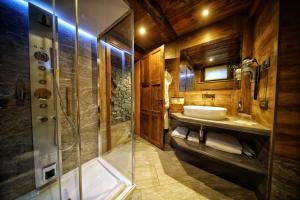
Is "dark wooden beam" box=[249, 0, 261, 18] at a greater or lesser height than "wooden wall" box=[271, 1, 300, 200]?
greater

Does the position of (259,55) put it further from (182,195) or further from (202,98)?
(182,195)

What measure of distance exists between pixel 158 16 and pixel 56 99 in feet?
5.91

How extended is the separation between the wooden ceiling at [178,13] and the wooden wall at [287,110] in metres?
0.76

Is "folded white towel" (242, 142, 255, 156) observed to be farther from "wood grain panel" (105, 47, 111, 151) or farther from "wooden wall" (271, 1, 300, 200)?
"wood grain panel" (105, 47, 111, 151)

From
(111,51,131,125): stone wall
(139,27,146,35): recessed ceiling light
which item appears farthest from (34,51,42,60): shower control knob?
(139,27,146,35): recessed ceiling light

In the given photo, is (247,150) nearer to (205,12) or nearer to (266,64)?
(266,64)

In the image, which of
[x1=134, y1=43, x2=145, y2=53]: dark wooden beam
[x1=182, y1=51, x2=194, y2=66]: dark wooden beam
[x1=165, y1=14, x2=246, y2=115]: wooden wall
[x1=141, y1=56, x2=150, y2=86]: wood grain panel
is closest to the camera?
[x1=165, y1=14, x2=246, y2=115]: wooden wall

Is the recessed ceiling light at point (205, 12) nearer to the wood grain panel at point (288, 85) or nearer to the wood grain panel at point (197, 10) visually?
the wood grain panel at point (197, 10)

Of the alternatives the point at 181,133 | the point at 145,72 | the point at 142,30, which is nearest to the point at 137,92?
the point at 145,72

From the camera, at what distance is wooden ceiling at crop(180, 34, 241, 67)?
1.63m

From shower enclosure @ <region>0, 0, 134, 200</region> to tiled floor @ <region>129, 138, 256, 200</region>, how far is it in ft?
0.63

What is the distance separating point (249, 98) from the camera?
4.89 ft

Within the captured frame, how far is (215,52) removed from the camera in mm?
1799

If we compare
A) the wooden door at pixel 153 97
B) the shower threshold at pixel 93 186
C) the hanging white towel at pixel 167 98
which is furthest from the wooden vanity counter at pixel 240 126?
the shower threshold at pixel 93 186
